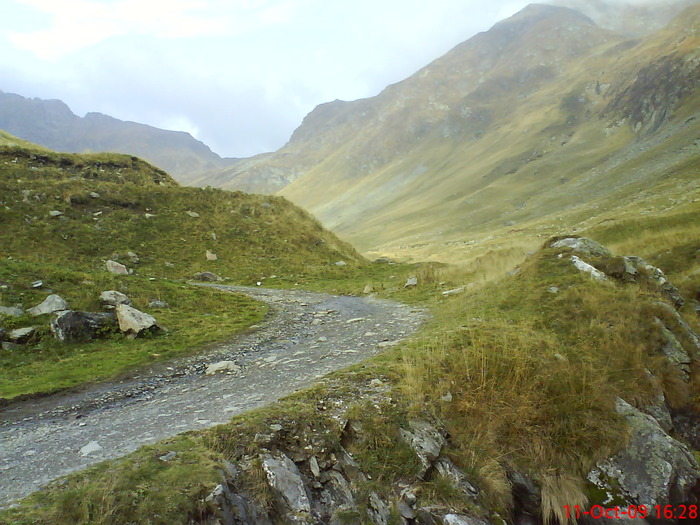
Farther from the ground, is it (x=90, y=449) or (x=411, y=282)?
(x=90, y=449)

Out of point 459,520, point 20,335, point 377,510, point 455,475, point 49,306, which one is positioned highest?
point 49,306

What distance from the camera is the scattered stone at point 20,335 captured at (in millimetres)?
12734

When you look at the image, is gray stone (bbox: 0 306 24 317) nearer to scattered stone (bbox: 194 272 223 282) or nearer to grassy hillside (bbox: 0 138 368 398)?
grassy hillside (bbox: 0 138 368 398)

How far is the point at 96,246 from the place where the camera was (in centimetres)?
2756

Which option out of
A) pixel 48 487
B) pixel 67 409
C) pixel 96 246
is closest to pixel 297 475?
pixel 48 487

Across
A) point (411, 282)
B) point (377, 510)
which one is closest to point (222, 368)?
point (377, 510)

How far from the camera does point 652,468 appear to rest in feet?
29.3

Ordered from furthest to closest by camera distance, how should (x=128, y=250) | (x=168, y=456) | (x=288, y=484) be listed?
(x=128, y=250) → (x=288, y=484) → (x=168, y=456)

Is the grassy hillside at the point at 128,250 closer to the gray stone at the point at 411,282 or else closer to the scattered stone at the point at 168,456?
the scattered stone at the point at 168,456

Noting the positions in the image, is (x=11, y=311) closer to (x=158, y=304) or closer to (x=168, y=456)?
(x=158, y=304)

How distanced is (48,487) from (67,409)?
3.99 metres

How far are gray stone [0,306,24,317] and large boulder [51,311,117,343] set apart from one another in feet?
4.54

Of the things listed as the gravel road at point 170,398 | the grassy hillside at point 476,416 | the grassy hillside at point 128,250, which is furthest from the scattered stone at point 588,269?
the grassy hillside at point 128,250

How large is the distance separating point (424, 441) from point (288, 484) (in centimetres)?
285
